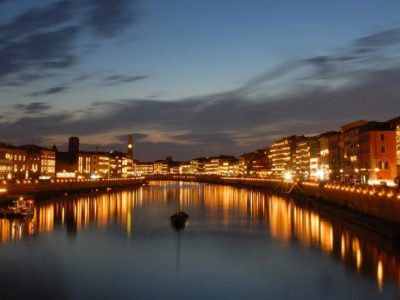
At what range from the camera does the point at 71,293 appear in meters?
26.2

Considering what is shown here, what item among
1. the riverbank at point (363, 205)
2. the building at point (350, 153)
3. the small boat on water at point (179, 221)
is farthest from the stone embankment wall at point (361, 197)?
the small boat on water at point (179, 221)

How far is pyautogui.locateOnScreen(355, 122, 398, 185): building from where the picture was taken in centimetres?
8306

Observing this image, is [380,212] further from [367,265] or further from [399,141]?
[399,141]

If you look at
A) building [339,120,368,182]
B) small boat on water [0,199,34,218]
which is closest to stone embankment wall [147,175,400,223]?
building [339,120,368,182]

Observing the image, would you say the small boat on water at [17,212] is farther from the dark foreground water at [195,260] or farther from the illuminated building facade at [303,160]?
the illuminated building facade at [303,160]

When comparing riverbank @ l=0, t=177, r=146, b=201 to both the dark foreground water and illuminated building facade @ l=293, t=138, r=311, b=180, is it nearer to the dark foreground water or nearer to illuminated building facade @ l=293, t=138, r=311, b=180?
the dark foreground water

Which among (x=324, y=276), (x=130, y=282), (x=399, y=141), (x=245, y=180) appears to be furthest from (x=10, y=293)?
(x=245, y=180)

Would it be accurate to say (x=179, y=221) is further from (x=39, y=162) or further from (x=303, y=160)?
(x=303, y=160)

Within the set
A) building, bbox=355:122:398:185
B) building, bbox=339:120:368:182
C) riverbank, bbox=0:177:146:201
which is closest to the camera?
riverbank, bbox=0:177:146:201

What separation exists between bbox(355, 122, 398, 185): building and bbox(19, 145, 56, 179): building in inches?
3250

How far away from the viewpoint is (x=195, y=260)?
34969mm

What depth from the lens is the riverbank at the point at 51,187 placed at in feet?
261

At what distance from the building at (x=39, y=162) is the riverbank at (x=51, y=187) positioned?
1598 cm

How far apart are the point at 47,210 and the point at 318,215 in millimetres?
32005
